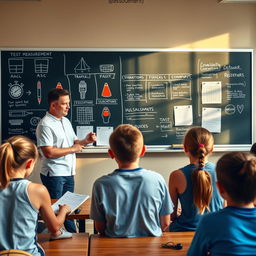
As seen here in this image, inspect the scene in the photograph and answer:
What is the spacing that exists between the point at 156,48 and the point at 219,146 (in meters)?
1.38

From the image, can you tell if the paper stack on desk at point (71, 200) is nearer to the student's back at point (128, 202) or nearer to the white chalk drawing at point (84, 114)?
the student's back at point (128, 202)

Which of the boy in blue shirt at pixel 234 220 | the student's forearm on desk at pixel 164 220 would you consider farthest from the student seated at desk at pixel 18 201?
the boy in blue shirt at pixel 234 220

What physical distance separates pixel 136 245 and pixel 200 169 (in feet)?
2.01

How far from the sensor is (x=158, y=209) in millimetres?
2119

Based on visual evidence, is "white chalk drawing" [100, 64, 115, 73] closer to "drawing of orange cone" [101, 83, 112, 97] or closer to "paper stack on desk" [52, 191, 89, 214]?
"drawing of orange cone" [101, 83, 112, 97]

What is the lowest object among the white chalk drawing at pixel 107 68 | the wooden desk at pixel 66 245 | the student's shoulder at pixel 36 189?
the wooden desk at pixel 66 245

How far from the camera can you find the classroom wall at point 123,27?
4.66 m

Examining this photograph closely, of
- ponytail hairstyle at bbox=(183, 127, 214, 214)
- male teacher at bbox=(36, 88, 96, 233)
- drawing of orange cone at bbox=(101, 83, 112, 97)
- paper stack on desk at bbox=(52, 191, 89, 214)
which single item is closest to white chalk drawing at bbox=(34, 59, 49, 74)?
drawing of orange cone at bbox=(101, 83, 112, 97)

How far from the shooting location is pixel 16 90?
184 inches

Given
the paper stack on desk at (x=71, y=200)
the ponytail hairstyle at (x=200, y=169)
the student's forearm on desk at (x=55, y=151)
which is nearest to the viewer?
the ponytail hairstyle at (x=200, y=169)

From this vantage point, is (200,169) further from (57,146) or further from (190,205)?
(57,146)

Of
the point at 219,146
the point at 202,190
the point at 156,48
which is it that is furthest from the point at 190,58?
the point at 202,190

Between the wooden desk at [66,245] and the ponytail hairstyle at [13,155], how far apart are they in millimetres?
386

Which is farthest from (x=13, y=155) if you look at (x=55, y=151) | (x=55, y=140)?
(x=55, y=140)
